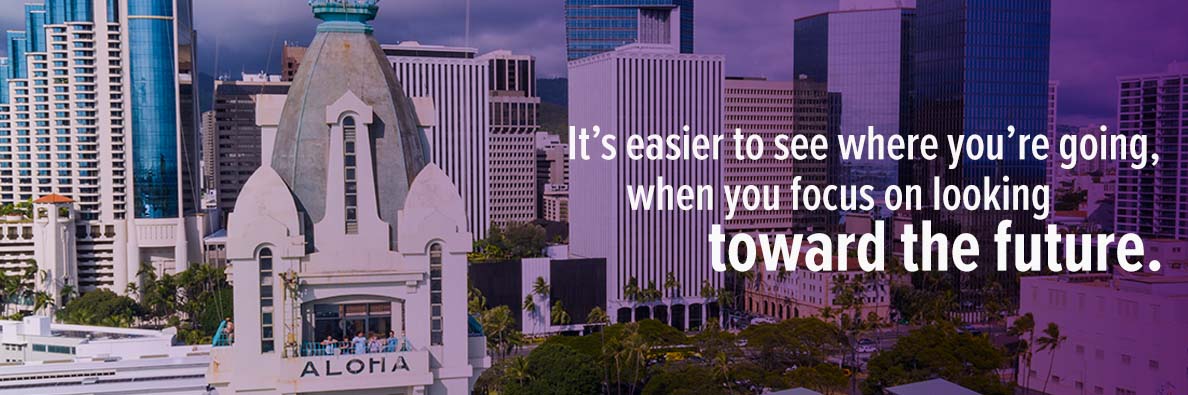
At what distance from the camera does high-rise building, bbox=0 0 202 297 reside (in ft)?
318

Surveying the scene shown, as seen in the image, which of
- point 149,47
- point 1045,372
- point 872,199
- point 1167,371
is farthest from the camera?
point 872,199

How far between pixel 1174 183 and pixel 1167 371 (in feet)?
191

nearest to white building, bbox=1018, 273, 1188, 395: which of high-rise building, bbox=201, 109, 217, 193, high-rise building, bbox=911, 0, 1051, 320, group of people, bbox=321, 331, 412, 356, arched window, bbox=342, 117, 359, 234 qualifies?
high-rise building, bbox=911, 0, 1051, 320

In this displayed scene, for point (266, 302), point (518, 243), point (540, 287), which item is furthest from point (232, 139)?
point (266, 302)

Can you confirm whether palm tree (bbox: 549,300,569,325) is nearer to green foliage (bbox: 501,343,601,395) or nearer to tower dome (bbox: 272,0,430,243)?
green foliage (bbox: 501,343,601,395)

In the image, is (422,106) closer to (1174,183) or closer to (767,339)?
(767,339)

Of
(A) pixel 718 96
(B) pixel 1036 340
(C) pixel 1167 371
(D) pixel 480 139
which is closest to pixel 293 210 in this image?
(C) pixel 1167 371

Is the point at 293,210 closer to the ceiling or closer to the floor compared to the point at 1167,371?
closer to the ceiling

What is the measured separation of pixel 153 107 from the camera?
98375 millimetres

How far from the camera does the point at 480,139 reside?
121 meters

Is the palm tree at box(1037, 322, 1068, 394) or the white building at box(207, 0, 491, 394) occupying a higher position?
the white building at box(207, 0, 491, 394)

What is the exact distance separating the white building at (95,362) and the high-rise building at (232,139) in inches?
3003

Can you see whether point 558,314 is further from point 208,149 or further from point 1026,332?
point 208,149

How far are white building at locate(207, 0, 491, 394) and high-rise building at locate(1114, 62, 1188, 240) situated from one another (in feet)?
339
